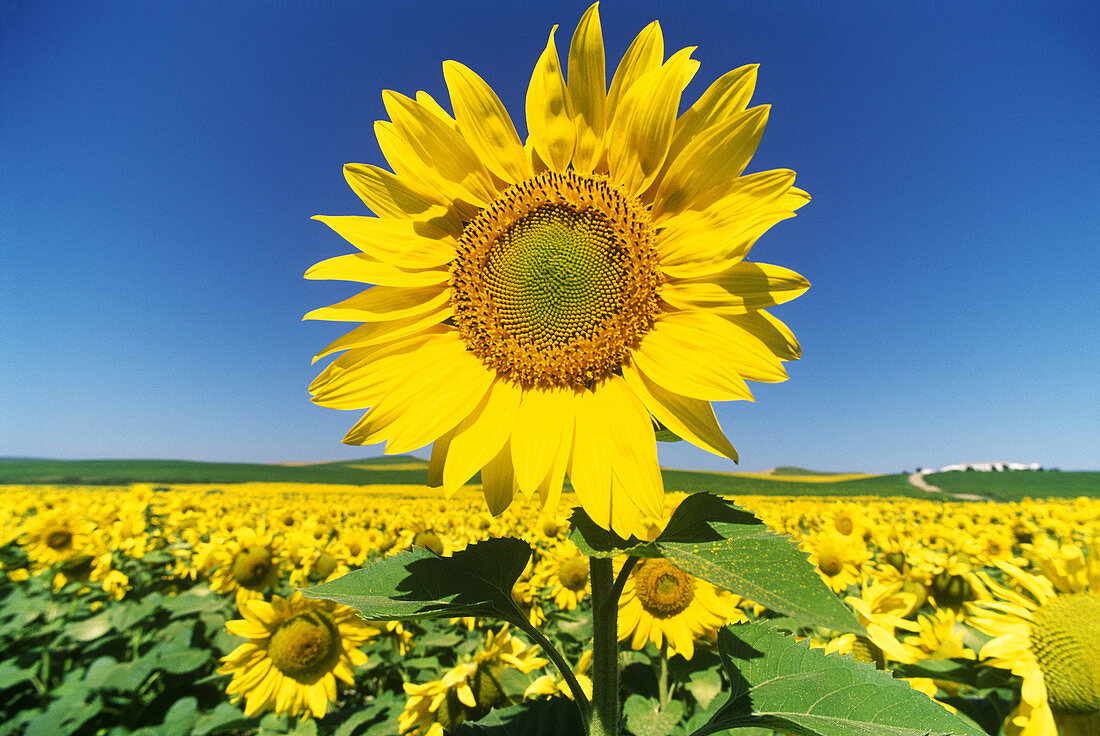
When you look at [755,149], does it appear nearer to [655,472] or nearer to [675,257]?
[675,257]

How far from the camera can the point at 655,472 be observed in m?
1.11

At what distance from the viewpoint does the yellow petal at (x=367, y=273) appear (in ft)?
4.25

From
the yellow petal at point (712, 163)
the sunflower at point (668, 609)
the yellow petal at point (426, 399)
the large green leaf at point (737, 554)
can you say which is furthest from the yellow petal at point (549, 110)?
the sunflower at point (668, 609)

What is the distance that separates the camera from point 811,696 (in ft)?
3.64

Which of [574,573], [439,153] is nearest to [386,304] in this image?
[439,153]

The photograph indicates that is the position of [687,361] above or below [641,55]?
below

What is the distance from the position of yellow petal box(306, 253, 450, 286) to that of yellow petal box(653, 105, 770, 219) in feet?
2.06

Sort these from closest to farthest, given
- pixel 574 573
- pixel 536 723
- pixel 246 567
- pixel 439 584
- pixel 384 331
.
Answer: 1. pixel 439 584
2. pixel 384 331
3. pixel 536 723
4. pixel 246 567
5. pixel 574 573

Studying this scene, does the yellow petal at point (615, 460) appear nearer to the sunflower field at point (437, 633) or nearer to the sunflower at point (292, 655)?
the sunflower field at point (437, 633)

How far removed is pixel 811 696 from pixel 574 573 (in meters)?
4.28

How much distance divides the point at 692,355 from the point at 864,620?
80.1 inches

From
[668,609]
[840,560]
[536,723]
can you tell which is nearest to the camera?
[536,723]

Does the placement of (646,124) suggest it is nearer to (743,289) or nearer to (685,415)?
(743,289)

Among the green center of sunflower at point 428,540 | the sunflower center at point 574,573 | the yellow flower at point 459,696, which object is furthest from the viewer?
the green center of sunflower at point 428,540
